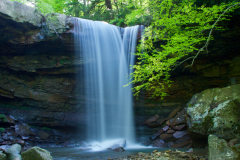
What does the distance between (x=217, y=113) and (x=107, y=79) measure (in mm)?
6140

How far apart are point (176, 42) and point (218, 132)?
12.0 feet

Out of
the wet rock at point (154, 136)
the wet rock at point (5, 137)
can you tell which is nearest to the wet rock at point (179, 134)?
the wet rock at point (154, 136)

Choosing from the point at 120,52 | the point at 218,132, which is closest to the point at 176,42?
the point at 218,132

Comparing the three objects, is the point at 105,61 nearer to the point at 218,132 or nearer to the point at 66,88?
the point at 66,88

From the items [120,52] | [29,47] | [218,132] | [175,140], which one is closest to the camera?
[218,132]

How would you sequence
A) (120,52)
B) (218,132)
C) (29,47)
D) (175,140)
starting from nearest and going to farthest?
(218,132), (175,140), (29,47), (120,52)

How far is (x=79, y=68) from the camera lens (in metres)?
10.3

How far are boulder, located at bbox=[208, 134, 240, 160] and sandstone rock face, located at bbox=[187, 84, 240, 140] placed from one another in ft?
8.27

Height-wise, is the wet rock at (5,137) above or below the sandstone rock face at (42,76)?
below

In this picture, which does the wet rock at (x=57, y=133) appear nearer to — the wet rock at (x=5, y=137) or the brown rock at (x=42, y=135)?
the brown rock at (x=42, y=135)

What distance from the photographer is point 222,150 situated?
12.3 feet

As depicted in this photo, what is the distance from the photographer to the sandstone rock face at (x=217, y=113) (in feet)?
19.6

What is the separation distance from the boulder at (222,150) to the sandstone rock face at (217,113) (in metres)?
2.52

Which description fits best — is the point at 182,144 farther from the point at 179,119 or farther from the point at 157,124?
the point at 157,124
